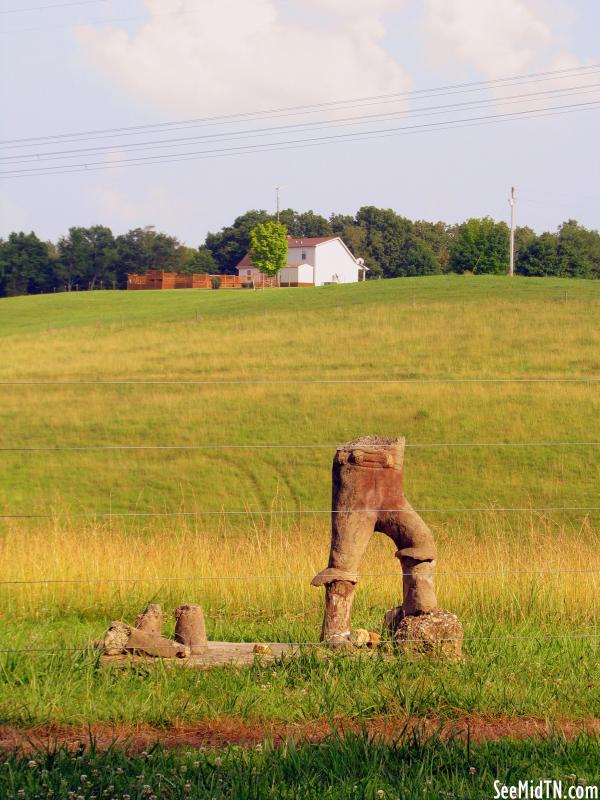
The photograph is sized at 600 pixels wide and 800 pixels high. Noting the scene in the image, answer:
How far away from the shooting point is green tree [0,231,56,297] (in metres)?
94.5

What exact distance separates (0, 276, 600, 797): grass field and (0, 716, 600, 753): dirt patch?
0.08 metres

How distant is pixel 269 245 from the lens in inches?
3711

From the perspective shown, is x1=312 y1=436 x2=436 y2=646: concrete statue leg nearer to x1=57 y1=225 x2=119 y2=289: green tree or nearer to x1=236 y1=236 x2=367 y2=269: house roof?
x1=57 y1=225 x2=119 y2=289: green tree

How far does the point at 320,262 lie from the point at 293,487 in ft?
288

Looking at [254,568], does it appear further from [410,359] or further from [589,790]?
[410,359]

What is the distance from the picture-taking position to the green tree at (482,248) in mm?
81438

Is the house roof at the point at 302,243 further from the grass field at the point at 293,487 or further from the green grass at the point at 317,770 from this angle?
the green grass at the point at 317,770

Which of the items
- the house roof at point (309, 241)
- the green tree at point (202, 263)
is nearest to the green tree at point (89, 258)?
the green tree at point (202, 263)

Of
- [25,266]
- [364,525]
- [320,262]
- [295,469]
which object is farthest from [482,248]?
[364,525]

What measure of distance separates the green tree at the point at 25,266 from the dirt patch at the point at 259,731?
93.4 m

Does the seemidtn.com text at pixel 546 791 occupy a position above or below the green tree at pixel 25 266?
below

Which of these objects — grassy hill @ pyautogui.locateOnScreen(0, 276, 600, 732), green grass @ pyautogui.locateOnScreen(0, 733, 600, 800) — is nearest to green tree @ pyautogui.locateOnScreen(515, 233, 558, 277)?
grassy hill @ pyautogui.locateOnScreen(0, 276, 600, 732)

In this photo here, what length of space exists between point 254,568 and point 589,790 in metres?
4.78

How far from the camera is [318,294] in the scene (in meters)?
60.4
